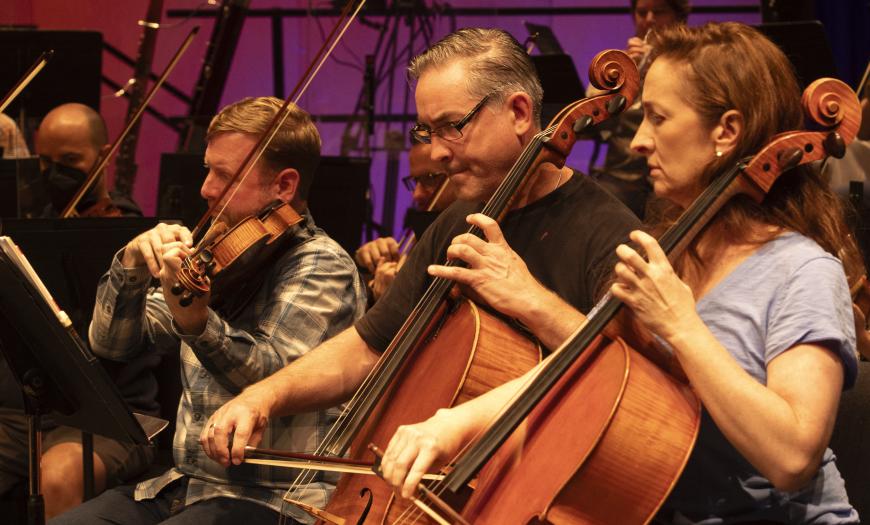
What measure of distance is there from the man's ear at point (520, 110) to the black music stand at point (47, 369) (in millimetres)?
982

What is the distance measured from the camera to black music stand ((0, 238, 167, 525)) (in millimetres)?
2152

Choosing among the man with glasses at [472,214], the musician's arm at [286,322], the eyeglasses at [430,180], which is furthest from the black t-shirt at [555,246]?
the eyeglasses at [430,180]

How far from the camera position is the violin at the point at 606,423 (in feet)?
4.85

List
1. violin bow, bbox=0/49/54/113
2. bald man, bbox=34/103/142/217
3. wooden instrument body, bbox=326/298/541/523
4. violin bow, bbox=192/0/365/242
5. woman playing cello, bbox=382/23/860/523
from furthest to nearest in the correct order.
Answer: bald man, bbox=34/103/142/217 → violin bow, bbox=0/49/54/113 → violin bow, bbox=192/0/365/242 → wooden instrument body, bbox=326/298/541/523 → woman playing cello, bbox=382/23/860/523

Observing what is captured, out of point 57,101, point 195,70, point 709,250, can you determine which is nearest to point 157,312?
point 709,250

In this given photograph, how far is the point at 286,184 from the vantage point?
2.75 meters

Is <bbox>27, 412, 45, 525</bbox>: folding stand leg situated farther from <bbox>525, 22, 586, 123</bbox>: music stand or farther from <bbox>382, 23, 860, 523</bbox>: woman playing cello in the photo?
<bbox>525, 22, 586, 123</bbox>: music stand

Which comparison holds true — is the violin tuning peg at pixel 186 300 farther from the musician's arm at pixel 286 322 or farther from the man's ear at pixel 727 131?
the man's ear at pixel 727 131

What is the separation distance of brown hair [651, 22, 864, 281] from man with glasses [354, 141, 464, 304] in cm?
186

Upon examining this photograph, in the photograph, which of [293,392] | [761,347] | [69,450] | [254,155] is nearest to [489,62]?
[254,155]

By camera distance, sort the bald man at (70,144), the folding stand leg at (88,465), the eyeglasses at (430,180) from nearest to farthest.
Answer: the folding stand leg at (88,465) → the eyeglasses at (430,180) → the bald man at (70,144)

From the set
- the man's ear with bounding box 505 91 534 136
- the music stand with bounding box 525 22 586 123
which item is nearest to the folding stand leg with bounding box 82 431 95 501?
the man's ear with bounding box 505 91 534 136

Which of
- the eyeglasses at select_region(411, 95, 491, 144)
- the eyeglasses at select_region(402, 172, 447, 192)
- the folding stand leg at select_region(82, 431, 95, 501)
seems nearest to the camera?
the eyeglasses at select_region(411, 95, 491, 144)

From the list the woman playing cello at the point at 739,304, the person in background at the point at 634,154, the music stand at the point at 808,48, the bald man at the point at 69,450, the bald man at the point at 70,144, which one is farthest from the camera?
the bald man at the point at 70,144
